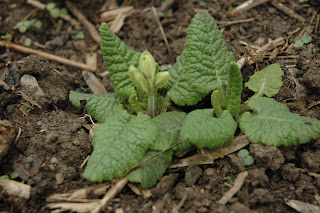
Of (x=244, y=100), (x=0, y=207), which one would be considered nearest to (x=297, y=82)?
(x=244, y=100)

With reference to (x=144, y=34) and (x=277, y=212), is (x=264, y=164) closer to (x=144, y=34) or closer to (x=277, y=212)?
(x=277, y=212)

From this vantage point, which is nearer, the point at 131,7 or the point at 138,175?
the point at 138,175

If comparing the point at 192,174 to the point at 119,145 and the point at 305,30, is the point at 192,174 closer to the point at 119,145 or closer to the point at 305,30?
the point at 119,145

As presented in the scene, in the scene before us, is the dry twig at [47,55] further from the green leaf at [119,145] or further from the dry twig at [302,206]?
the dry twig at [302,206]

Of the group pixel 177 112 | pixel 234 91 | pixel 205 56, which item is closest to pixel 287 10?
pixel 205 56

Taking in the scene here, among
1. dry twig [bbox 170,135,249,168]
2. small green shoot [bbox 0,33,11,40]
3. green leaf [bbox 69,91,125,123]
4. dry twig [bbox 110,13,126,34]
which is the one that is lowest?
dry twig [bbox 170,135,249,168]

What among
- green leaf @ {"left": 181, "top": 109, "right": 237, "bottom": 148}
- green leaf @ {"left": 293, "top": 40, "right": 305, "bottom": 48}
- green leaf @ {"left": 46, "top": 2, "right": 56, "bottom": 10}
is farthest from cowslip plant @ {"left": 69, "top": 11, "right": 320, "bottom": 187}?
green leaf @ {"left": 46, "top": 2, "right": 56, "bottom": 10}

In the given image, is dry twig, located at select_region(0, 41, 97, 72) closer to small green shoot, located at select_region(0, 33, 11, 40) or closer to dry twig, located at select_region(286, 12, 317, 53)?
small green shoot, located at select_region(0, 33, 11, 40)
